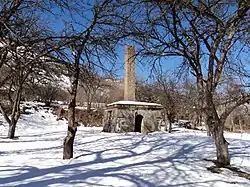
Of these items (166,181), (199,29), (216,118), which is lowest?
(166,181)

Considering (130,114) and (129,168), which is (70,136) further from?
(130,114)

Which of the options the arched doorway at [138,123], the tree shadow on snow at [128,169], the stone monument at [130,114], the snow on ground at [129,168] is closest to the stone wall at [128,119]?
the stone monument at [130,114]

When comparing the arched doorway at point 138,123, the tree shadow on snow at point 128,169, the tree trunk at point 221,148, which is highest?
the arched doorway at point 138,123

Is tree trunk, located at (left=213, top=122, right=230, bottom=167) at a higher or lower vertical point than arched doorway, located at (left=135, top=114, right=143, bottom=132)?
lower

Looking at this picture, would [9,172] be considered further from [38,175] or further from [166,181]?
[166,181]

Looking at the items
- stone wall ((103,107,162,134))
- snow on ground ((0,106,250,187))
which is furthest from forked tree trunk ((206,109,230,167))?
stone wall ((103,107,162,134))

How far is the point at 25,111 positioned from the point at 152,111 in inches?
472

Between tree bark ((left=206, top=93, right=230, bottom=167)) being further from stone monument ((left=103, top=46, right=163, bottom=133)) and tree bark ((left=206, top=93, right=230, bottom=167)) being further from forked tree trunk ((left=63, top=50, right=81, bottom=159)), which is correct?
stone monument ((left=103, top=46, right=163, bottom=133))

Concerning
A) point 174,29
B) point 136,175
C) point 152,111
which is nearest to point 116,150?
point 136,175

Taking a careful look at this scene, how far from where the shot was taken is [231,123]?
2323 centimetres

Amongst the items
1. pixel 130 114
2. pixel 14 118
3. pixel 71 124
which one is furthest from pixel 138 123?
pixel 71 124

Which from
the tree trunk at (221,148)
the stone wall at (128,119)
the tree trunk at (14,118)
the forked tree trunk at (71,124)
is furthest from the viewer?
the stone wall at (128,119)

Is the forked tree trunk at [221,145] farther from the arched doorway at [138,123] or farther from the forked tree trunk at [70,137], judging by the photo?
the arched doorway at [138,123]

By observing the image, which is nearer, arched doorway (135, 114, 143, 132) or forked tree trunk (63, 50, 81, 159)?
forked tree trunk (63, 50, 81, 159)
